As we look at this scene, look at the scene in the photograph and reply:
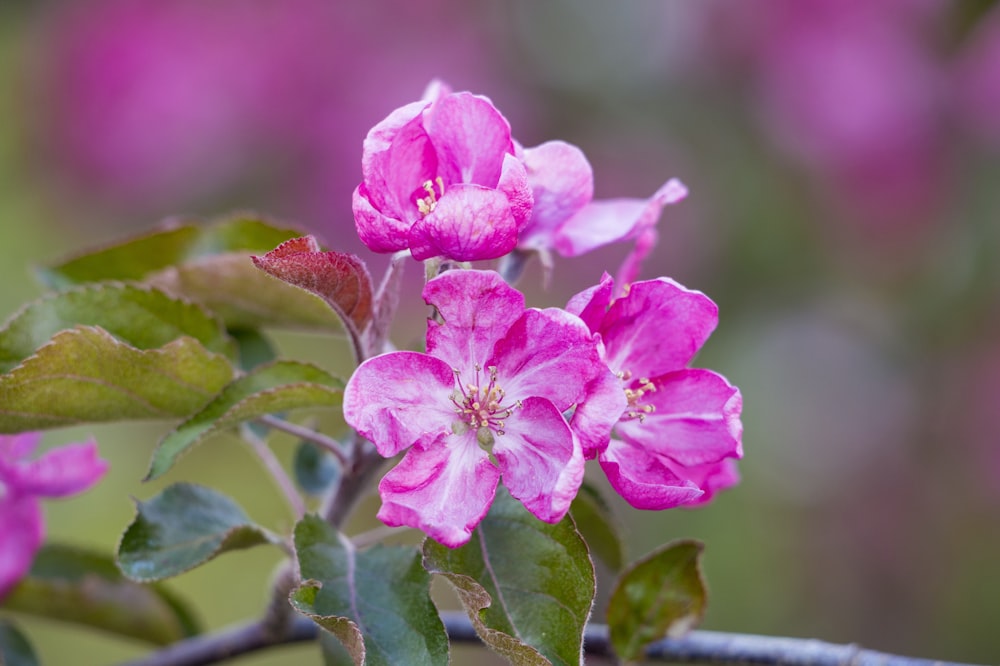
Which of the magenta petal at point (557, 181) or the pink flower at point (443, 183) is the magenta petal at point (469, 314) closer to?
the pink flower at point (443, 183)

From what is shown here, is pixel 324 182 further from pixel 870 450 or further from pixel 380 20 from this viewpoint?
pixel 870 450

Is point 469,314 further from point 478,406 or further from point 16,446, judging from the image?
point 16,446

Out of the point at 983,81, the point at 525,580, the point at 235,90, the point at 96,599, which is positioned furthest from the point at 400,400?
the point at 235,90

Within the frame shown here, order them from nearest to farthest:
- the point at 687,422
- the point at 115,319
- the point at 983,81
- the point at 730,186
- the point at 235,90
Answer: the point at 687,422 → the point at 115,319 → the point at 983,81 → the point at 730,186 → the point at 235,90

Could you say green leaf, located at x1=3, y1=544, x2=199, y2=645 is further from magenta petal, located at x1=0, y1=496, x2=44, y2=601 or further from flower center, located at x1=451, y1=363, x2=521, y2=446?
flower center, located at x1=451, y1=363, x2=521, y2=446

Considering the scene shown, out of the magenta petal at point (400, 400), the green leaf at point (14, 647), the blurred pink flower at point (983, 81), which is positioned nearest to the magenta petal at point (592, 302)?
the magenta petal at point (400, 400)

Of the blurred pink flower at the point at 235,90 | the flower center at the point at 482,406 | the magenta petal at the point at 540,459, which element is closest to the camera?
the magenta petal at the point at 540,459

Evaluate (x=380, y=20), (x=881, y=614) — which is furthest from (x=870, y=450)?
(x=380, y=20)
